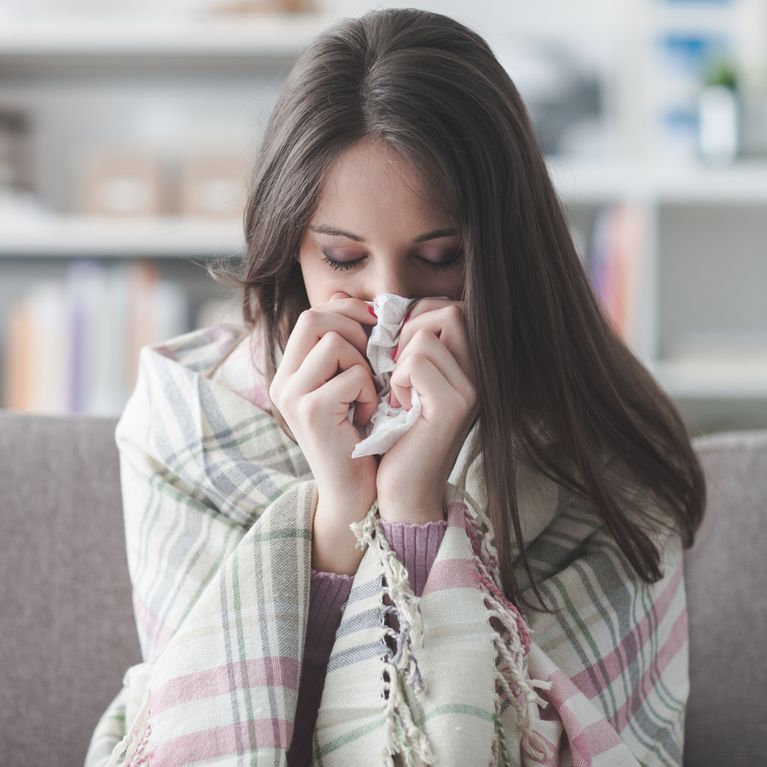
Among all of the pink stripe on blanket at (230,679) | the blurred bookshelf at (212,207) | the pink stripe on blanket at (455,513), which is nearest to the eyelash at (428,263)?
the pink stripe on blanket at (455,513)

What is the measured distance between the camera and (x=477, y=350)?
3.06 ft

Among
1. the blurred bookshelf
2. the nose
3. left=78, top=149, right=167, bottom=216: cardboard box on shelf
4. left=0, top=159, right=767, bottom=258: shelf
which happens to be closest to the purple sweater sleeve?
the nose

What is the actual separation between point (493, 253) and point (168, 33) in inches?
68.9

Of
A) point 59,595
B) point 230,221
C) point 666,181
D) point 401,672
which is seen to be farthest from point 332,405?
point 666,181

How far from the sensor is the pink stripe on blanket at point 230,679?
904mm

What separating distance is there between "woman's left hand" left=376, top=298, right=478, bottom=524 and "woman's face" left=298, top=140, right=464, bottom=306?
4 cm

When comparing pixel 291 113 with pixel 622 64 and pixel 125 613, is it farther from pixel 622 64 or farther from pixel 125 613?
pixel 622 64

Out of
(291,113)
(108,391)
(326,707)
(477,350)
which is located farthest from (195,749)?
(108,391)

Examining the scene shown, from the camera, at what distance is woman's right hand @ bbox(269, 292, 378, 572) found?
94cm

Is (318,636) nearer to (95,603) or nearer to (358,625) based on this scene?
(358,625)

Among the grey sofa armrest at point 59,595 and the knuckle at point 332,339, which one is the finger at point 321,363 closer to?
the knuckle at point 332,339

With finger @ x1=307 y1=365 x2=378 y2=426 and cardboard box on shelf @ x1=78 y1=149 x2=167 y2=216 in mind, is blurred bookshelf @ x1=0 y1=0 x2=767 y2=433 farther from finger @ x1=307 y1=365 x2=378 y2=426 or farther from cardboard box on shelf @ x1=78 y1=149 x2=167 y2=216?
finger @ x1=307 y1=365 x2=378 y2=426

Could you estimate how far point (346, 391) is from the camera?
94 centimetres

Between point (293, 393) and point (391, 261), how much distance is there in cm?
15
